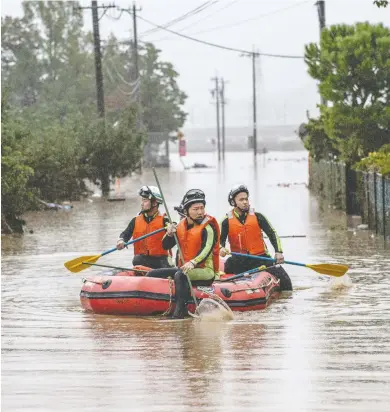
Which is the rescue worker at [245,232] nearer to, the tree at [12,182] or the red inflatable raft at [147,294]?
the red inflatable raft at [147,294]

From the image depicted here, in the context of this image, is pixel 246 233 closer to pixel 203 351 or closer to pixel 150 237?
pixel 150 237

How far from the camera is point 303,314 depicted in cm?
1625

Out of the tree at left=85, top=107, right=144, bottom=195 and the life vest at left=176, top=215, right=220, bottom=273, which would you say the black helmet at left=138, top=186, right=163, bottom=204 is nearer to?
the life vest at left=176, top=215, right=220, bottom=273

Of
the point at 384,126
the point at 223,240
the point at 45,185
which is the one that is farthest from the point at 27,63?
the point at 223,240

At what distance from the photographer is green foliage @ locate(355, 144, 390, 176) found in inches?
1064

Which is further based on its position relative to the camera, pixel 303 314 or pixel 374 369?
pixel 303 314

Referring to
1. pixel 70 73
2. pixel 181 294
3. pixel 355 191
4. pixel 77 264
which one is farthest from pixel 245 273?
pixel 70 73

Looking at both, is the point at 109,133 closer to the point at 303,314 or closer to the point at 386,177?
the point at 386,177

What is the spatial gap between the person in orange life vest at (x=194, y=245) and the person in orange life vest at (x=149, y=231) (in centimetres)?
120

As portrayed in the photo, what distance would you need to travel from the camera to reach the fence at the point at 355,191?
1103 inches

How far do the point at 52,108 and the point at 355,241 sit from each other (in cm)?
6088

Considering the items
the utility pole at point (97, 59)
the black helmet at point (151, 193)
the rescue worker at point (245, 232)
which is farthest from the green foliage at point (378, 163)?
the utility pole at point (97, 59)

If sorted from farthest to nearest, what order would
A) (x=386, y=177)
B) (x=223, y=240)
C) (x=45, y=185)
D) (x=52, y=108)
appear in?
1. (x=52, y=108)
2. (x=45, y=185)
3. (x=386, y=177)
4. (x=223, y=240)

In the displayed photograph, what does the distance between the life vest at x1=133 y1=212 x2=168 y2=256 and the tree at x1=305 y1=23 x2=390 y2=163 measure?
61.5 ft
